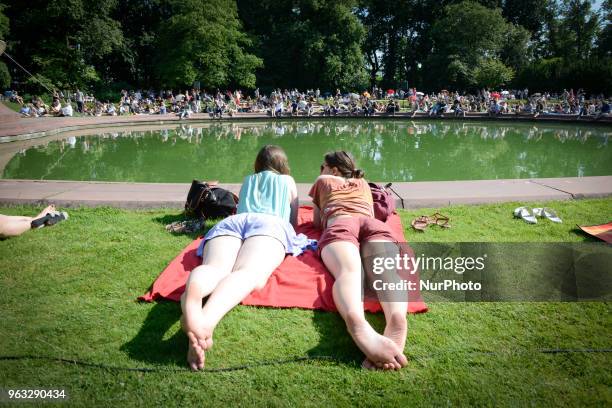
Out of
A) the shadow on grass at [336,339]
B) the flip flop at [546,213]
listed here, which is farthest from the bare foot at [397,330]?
the flip flop at [546,213]

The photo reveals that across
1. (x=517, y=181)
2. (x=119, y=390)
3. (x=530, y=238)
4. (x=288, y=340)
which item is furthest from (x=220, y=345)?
(x=517, y=181)

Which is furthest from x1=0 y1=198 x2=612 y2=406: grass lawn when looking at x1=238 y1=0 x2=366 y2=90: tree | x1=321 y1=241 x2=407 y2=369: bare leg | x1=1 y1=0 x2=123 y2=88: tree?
x1=238 y1=0 x2=366 y2=90: tree

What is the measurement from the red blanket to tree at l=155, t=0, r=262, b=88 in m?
33.0

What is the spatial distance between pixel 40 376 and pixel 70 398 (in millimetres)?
314

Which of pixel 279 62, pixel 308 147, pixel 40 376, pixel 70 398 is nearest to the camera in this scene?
pixel 70 398

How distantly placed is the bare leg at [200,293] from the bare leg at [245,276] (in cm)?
5

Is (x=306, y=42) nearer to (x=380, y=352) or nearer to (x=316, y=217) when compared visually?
(x=316, y=217)

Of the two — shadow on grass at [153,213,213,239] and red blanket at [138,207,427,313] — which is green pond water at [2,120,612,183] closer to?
shadow on grass at [153,213,213,239]

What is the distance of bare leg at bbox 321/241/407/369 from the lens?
2.51 metres

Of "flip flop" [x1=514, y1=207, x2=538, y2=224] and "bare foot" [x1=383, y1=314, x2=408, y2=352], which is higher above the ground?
"flip flop" [x1=514, y1=207, x2=538, y2=224]

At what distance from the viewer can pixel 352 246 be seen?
130 inches

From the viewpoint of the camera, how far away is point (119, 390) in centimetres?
239

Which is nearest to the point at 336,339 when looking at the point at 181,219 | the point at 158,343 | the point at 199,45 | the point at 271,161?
the point at 158,343

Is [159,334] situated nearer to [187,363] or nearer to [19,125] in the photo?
[187,363]
